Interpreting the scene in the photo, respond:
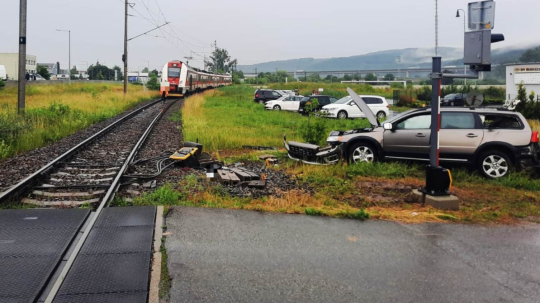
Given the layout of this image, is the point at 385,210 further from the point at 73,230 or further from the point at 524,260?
the point at 73,230

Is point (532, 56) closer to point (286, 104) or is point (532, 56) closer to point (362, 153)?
point (286, 104)

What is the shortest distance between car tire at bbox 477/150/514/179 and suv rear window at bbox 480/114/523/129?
639mm

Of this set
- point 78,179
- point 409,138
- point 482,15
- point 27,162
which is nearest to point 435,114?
point 482,15

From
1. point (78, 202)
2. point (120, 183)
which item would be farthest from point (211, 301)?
point (120, 183)

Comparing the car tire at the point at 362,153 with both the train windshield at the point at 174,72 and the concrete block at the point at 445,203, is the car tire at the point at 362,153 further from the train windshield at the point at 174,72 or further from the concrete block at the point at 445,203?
the train windshield at the point at 174,72

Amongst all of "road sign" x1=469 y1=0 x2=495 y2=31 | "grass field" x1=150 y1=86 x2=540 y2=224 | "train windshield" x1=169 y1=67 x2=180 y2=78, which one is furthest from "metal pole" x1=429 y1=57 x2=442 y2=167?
"train windshield" x1=169 y1=67 x2=180 y2=78

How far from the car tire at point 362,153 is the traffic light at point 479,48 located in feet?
13.3

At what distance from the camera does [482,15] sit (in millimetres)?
8070

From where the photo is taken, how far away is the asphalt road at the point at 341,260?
4668mm

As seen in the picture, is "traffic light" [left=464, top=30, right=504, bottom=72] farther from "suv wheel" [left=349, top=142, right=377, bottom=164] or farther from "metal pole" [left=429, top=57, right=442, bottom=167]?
"suv wheel" [left=349, top=142, right=377, bottom=164]

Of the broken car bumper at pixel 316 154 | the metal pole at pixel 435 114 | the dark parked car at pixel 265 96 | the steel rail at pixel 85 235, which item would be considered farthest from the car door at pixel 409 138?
the dark parked car at pixel 265 96

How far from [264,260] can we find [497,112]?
787cm

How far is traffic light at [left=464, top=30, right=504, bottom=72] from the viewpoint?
26.3 feet

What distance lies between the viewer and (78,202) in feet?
26.0
